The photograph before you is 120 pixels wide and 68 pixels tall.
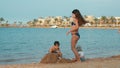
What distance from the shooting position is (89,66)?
12664mm

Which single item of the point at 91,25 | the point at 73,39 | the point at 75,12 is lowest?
the point at 91,25

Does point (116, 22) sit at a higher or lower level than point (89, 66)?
lower

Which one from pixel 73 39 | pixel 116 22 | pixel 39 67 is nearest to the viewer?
pixel 39 67

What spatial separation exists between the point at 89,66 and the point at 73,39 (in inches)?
47.3

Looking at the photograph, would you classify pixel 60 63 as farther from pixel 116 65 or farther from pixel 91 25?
pixel 91 25

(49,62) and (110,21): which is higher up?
(49,62)

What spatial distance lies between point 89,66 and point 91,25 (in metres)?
188

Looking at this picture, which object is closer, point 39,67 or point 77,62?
point 39,67

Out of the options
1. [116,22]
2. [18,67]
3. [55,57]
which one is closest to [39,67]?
[18,67]

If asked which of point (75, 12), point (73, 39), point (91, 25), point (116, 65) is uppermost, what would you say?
point (75, 12)

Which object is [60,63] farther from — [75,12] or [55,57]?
[75,12]

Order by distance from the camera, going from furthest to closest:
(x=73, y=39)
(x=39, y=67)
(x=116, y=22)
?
(x=116, y=22) < (x=73, y=39) < (x=39, y=67)

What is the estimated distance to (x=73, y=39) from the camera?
13.3 metres

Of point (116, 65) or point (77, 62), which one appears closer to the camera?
point (116, 65)
